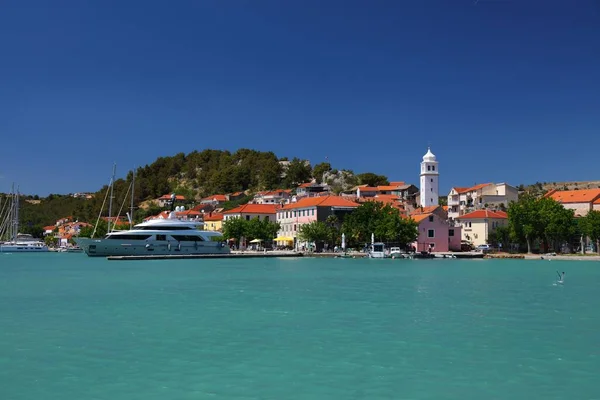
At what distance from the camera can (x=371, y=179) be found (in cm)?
12450

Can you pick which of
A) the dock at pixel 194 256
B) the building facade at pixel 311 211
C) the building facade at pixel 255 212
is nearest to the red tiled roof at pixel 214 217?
the building facade at pixel 255 212

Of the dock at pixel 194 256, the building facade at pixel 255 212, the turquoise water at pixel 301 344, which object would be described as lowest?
the turquoise water at pixel 301 344

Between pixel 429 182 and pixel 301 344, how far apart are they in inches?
3424

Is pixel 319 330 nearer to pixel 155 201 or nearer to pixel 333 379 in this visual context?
pixel 333 379

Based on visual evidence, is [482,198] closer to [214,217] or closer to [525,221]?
[525,221]

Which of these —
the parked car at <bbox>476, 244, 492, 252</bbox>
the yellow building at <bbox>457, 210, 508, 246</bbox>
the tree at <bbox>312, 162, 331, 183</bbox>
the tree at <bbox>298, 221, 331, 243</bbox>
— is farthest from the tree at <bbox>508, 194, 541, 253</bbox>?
the tree at <bbox>312, 162, 331, 183</bbox>

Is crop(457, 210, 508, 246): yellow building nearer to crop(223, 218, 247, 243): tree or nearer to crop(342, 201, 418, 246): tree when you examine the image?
crop(342, 201, 418, 246): tree

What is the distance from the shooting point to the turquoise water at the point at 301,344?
12.1m

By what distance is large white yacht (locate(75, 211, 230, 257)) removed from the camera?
69.9 metres

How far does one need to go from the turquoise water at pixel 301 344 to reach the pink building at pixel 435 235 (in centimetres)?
4681

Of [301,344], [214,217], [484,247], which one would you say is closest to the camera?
[301,344]

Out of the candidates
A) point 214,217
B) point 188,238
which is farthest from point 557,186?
point 188,238

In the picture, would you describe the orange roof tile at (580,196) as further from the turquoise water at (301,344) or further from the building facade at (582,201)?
the turquoise water at (301,344)

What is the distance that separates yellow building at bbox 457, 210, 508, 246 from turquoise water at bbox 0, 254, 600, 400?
51838mm
